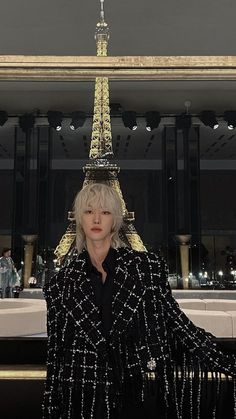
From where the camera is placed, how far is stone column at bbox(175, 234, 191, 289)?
39.4ft

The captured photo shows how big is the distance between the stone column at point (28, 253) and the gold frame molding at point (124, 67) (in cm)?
1066

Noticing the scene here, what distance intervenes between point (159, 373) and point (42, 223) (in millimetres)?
12129

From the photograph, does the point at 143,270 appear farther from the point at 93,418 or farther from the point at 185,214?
the point at 185,214

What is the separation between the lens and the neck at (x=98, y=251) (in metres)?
1.23

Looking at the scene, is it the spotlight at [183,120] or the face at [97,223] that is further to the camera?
the spotlight at [183,120]

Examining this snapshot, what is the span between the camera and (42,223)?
1317cm

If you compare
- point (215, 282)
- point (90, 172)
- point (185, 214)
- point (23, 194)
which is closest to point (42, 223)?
point (23, 194)

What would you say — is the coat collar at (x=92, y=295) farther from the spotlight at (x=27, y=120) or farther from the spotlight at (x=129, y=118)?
the spotlight at (x=27, y=120)

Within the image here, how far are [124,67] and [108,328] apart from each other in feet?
2.76

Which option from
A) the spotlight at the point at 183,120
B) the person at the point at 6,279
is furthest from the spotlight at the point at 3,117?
the person at the point at 6,279

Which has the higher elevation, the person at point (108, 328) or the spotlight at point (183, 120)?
the spotlight at point (183, 120)

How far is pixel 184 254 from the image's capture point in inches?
489

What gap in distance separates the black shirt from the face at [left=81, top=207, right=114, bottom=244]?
57 millimetres

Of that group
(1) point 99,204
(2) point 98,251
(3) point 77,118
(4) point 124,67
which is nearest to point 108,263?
(2) point 98,251
